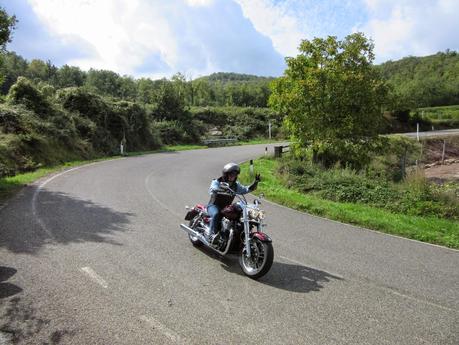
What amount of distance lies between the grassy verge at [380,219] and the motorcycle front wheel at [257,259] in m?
4.90

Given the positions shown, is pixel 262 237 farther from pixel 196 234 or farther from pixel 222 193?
pixel 196 234

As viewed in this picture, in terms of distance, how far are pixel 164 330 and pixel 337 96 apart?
1586cm

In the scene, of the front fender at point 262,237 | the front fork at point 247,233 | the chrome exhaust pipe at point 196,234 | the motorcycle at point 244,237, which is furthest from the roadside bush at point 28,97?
the front fender at point 262,237

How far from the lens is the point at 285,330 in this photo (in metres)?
4.62

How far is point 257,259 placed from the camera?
247 inches

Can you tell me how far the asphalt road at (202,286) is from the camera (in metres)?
4.55

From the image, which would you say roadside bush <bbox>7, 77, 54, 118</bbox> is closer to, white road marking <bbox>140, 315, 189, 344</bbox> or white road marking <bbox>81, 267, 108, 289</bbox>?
white road marking <bbox>81, 267, 108, 289</bbox>

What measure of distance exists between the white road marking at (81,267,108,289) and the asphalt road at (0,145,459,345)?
0.02m

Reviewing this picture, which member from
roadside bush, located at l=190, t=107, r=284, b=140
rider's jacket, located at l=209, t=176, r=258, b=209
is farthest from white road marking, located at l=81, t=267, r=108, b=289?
roadside bush, located at l=190, t=107, r=284, b=140

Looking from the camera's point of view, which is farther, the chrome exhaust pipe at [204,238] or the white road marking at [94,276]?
the chrome exhaust pipe at [204,238]

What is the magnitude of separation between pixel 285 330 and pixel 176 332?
1327 millimetres

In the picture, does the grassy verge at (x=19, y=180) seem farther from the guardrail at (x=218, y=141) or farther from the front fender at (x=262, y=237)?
the guardrail at (x=218, y=141)

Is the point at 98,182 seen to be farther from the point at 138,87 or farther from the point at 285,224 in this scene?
the point at 138,87

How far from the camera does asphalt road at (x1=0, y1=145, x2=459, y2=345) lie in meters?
4.55
